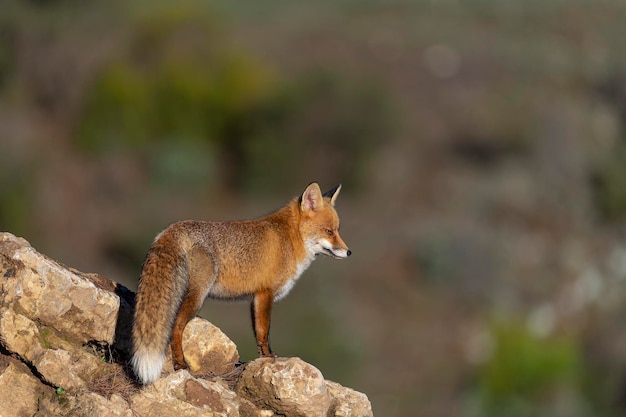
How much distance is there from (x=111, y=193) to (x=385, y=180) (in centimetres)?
1397

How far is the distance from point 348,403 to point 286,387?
32.3 inches

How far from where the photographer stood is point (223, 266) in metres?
11.0

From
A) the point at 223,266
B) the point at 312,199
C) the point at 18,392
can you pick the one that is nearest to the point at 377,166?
the point at 312,199

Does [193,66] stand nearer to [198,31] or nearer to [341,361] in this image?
[198,31]

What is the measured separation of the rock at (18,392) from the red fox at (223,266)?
3.26ft

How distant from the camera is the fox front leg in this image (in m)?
11.2

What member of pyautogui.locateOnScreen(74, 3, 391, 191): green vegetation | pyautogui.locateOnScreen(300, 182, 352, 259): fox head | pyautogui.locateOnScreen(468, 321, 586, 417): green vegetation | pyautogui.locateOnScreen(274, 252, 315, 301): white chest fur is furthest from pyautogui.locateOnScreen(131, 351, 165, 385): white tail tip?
pyautogui.locateOnScreen(74, 3, 391, 191): green vegetation

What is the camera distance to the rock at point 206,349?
35.3ft

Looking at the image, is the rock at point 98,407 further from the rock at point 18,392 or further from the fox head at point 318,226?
the fox head at point 318,226

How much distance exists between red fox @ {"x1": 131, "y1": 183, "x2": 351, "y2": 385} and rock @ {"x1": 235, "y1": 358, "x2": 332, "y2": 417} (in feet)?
2.57

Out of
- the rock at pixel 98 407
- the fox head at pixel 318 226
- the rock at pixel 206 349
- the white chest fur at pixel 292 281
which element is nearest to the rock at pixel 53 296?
the rock at pixel 206 349

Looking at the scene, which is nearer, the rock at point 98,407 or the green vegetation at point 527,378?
the rock at point 98,407

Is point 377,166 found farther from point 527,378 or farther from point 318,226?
point 318,226

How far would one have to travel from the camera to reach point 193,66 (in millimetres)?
60156
